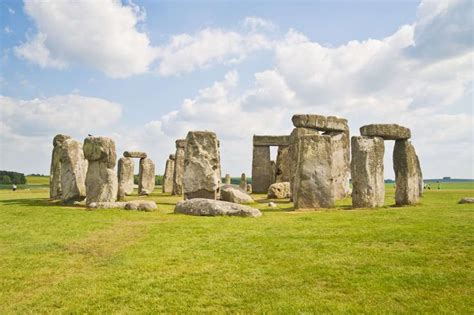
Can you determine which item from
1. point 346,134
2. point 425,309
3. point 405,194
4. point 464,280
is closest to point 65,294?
point 425,309

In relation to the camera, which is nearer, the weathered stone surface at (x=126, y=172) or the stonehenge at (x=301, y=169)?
the stonehenge at (x=301, y=169)

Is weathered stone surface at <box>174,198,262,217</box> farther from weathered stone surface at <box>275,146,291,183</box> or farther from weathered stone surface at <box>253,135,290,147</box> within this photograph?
weathered stone surface at <box>253,135,290,147</box>

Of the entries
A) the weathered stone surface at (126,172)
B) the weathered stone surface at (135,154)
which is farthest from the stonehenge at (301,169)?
the weathered stone surface at (135,154)

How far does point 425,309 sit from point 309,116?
1669cm

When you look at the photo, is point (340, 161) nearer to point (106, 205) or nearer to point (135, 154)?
point (106, 205)

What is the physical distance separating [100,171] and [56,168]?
14.9 ft

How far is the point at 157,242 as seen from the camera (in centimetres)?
893

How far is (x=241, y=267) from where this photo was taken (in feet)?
22.2

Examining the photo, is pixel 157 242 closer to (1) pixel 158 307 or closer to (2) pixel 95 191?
(1) pixel 158 307

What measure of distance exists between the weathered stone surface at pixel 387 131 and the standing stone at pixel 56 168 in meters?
14.0

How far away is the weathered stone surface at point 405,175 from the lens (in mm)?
16375

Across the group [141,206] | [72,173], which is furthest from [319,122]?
[72,173]

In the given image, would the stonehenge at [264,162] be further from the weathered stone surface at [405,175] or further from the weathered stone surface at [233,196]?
the weathered stone surface at [405,175]

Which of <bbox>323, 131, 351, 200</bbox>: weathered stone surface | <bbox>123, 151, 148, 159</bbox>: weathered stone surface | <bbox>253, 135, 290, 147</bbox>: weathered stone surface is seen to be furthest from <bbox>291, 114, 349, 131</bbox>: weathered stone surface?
<bbox>123, 151, 148, 159</bbox>: weathered stone surface
